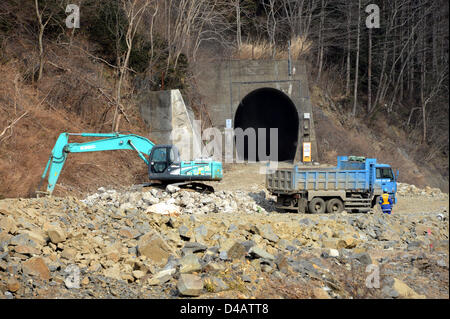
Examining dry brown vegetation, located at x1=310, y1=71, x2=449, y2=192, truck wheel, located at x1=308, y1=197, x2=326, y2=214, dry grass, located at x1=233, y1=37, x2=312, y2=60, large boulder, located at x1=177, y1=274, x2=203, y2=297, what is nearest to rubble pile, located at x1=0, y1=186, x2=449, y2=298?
large boulder, located at x1=177, y1=274, x2=203, y2=297

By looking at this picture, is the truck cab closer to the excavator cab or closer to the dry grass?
the excavator cab

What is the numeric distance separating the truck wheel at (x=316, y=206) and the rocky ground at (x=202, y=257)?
3251 mm

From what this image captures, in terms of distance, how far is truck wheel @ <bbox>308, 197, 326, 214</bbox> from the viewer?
18.5 m

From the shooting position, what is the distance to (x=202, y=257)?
422 inches

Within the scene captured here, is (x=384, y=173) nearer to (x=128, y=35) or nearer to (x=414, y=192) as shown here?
(x=414, y=192)

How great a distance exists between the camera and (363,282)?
30.7 feet

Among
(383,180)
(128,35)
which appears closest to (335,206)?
(383,180)

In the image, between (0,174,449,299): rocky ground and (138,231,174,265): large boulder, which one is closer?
(0,174,449,299): rocky ground

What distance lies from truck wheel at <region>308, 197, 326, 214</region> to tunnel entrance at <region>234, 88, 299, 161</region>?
18.8 m

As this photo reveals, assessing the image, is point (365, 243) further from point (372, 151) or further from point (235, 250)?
point (372, 151)

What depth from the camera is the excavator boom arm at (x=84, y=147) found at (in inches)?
695

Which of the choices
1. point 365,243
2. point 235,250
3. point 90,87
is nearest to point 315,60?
point 90,87

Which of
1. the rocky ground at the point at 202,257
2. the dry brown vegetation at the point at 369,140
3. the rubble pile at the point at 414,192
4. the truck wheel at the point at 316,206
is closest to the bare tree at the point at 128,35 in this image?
the truck wheel at the point at 316,206

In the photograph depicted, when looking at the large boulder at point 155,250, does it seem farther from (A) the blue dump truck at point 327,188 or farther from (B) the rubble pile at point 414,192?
(B) the rubble pile at point 414,192
